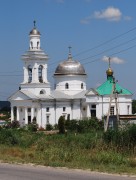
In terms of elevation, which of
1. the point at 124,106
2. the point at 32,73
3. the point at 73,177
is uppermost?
the point at 32,73

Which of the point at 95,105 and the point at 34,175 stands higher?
the point at 95,105

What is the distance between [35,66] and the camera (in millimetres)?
74125

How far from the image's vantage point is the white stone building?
73875 millimetres

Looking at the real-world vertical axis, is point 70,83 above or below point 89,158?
above

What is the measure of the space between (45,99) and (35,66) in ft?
16.3

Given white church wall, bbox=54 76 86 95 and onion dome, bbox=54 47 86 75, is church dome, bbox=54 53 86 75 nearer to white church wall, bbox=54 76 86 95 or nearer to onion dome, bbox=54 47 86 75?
onion dome, bbox=54 47 86 75

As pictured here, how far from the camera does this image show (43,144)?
2856cm

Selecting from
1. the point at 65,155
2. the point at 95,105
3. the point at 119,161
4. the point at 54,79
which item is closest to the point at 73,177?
the point at 119,161

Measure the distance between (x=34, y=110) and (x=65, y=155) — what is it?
182 feet

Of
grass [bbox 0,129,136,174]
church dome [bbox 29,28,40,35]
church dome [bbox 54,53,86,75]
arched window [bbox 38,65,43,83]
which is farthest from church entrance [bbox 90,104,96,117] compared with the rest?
grass [bbox 0,129,136,174]

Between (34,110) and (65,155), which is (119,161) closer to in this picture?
(65,155)

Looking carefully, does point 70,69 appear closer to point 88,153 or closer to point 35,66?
point 35,66

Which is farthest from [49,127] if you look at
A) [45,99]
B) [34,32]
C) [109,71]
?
[34,32]

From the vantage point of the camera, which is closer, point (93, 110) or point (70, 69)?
point (93, 110)
